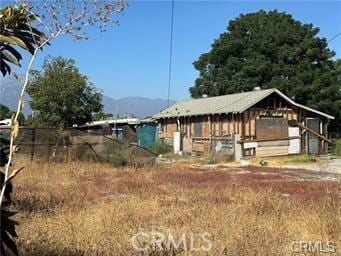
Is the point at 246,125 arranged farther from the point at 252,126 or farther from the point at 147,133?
the point at 147,133

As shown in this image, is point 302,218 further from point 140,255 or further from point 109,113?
point 109,113

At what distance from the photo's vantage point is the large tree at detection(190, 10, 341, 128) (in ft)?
142

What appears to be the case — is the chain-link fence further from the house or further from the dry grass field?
the house

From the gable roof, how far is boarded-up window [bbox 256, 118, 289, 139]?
160 cm

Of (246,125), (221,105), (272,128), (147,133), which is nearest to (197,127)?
(221,105)

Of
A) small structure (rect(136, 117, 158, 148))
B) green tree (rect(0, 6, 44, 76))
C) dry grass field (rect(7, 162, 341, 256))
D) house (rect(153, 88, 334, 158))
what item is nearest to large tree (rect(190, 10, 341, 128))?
house (rect(153, 88, 334, 158))

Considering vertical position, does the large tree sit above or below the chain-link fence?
above

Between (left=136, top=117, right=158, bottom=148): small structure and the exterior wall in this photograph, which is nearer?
the exterior wall

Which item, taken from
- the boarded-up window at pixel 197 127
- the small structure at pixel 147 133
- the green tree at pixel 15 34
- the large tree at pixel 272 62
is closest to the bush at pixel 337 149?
the large tree at pixel 272 62

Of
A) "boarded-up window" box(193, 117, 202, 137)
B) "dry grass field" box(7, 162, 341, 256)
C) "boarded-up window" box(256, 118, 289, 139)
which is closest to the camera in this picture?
"dry grass field" box(7, 162, 341, 256)

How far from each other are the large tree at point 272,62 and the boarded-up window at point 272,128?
1077 cm

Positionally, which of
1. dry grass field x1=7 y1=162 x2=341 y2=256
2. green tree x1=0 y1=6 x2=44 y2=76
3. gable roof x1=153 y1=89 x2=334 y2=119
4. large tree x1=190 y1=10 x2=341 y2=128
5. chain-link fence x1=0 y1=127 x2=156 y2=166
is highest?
large tree x1=190 y1=10 x2=341 y2=128

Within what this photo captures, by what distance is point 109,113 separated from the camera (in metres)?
75.4

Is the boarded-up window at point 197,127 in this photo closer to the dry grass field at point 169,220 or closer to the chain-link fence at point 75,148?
the chain-link fence at point 75,148
